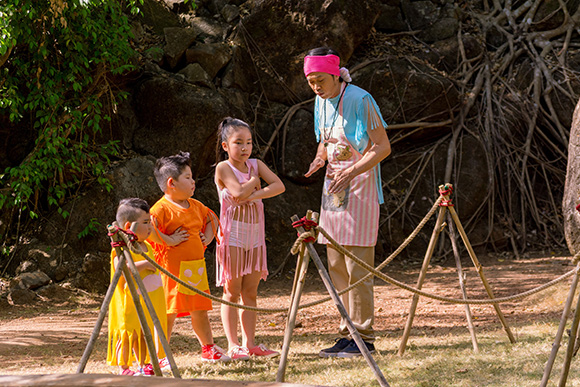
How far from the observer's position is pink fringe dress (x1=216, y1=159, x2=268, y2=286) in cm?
374

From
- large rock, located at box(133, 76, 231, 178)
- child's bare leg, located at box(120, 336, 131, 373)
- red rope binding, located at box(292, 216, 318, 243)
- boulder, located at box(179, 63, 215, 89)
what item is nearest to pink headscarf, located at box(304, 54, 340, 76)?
red rope binding, located at box(292, 216, 318, 243)

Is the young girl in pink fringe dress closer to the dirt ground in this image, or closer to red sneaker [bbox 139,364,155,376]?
red sneaker [bbox 139,364,155,376]

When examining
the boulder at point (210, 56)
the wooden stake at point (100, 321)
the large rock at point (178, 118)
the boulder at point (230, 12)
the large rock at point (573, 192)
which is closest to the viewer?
the wooden stake at point (100, 321)

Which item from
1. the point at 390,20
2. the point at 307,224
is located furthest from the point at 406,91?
the point at 307,224

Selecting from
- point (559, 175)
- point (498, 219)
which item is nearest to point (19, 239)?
point (498, 219)

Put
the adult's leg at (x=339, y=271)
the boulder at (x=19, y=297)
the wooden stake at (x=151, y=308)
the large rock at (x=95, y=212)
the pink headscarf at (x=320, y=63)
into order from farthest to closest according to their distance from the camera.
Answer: the large rock at (x=95, y=212)
the boulder at (x=19, y=297)
the adult's leg at (x=339, y=271)
the pink headscarf at (x=320, y=63)
the wooden stake at (x=151, y=308)

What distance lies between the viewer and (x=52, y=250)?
6625mm

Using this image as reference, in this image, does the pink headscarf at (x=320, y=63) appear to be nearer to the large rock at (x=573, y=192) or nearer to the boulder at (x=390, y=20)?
the large rock at (x=573, y=192)

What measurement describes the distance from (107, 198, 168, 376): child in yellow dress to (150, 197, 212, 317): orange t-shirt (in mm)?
174

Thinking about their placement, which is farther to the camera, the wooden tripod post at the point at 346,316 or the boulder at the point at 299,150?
the boulder at the point at 299,150

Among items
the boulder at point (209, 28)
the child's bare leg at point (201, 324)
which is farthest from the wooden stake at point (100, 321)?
the boulder at point (209, 28)

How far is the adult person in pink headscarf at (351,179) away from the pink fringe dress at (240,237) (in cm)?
43

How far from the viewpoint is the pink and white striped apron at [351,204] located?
3.80 metres

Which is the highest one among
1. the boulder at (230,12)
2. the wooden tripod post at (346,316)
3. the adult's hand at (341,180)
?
the boulder at (230,12)
